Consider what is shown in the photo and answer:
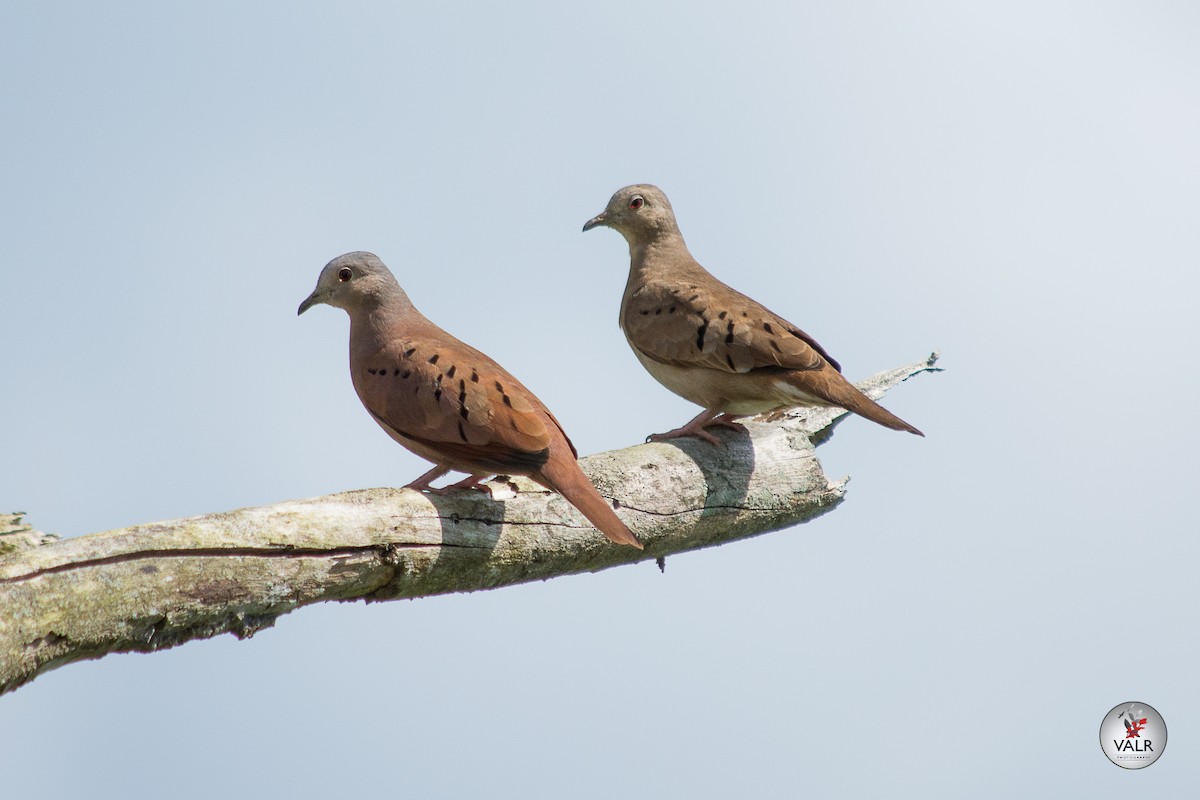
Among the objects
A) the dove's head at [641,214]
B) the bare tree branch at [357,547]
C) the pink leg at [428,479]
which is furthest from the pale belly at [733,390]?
the pink leg at [428,479]

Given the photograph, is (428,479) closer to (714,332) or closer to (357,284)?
(357,284)

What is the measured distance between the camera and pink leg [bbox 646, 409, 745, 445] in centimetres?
616

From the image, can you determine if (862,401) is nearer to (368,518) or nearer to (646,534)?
(646,534)

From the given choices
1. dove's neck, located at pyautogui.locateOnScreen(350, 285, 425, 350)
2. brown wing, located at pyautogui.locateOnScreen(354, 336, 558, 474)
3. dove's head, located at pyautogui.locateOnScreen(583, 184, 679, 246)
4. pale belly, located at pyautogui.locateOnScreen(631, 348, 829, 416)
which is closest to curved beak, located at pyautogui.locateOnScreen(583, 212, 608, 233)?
dove's head, located at pyautogui.locateOnScreen(583, 184, 679, 246)

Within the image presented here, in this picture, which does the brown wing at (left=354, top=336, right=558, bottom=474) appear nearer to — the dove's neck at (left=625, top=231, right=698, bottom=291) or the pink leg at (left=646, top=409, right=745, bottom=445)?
the pink leg at (left=646, top=409, right=745, bottom=445)

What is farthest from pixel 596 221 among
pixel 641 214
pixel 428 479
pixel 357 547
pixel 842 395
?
pixel 357 547

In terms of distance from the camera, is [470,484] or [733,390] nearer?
[470,484]

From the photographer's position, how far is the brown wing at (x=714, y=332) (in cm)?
607

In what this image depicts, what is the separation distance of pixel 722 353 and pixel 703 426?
43 centimetres

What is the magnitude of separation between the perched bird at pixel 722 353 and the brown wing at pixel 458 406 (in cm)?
130

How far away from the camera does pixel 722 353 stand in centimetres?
616

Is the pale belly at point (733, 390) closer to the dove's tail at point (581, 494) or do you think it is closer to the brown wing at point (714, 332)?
the brown wing at point (714, 332)

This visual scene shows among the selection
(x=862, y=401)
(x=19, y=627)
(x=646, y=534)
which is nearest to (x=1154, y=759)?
(x=862, y=401)

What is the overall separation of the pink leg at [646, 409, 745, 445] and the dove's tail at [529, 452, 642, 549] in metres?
1.30
